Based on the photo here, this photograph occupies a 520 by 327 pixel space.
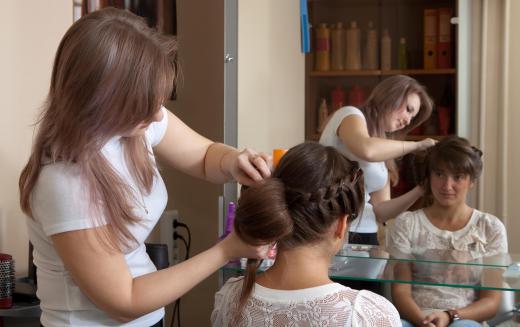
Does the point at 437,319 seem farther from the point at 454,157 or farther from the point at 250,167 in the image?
the point at 250,167

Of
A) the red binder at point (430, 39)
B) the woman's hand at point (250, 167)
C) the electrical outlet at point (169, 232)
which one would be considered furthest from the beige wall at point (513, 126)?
the electrical outlet at point (169, 232)

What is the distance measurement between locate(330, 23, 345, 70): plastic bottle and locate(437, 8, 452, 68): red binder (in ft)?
0.73

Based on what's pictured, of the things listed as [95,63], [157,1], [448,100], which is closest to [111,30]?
[95,63]

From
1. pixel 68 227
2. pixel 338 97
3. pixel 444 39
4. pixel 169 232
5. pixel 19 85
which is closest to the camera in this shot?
pixel 68 227

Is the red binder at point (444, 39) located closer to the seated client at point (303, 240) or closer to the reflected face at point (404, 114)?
the reflected face at point (404, 114)

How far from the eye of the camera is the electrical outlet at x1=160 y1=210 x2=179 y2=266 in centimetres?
212

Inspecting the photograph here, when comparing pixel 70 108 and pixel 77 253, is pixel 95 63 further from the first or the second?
pixel 77 253

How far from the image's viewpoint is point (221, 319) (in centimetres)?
110

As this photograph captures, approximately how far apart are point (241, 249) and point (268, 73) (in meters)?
0.97

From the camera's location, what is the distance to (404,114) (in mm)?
1481

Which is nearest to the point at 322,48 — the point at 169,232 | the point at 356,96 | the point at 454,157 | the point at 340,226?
the point at 356,96

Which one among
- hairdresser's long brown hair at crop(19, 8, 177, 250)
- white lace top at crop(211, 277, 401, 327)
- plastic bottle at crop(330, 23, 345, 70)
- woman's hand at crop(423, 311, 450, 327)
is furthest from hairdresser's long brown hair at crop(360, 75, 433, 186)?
hairdresser's long brown hair at crop(19, 8, 177, 250)

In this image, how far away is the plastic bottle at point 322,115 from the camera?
5.14 feet

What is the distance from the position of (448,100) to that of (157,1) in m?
1.05
